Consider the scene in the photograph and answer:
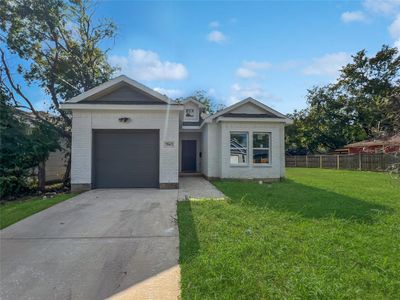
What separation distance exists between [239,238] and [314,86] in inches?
1433

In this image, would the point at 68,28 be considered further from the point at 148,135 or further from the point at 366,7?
the point at 366,7

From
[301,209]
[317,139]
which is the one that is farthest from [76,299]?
[317,139]

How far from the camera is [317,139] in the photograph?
118 ft

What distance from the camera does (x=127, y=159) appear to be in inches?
455

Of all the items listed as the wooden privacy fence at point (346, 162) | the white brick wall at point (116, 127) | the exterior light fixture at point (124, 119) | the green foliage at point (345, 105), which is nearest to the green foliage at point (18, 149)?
the white brick wall at point (116, 127)

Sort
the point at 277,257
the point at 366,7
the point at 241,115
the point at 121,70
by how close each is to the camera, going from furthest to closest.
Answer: the point at 121,70 → the point at 241,115 → the point at 366,7 → the point at 277,257

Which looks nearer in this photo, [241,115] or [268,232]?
[268,232]

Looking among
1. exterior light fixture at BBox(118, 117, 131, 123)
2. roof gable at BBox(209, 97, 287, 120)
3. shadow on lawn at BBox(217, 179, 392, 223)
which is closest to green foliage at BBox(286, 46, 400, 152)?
roof gable at BBox(209, 97, 287, 120)

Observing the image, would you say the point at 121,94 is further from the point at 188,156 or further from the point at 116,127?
the point at 188,156

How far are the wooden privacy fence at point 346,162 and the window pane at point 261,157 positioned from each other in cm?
798

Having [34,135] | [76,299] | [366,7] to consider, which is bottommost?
[76,299]

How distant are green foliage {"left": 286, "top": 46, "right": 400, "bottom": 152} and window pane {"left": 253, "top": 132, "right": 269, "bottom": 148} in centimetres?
2040

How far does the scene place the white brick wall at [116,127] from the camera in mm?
11008

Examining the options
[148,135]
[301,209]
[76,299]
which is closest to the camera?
[76,299]
